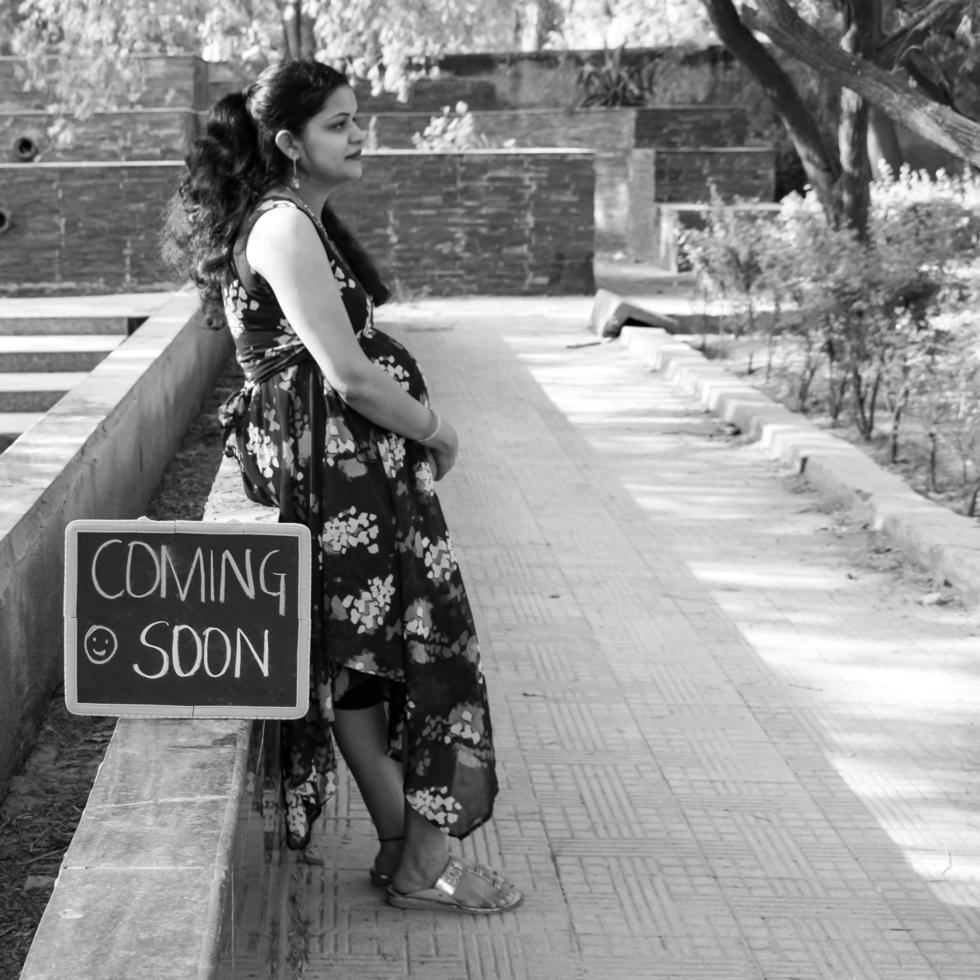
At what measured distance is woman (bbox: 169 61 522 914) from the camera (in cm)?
326

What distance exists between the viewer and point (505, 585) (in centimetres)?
638

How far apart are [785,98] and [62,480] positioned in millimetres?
8880

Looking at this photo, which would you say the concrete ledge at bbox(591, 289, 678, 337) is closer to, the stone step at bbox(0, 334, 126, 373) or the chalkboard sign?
the stone step at bbox(0, 334, 126, 373)

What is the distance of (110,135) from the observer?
791 inches

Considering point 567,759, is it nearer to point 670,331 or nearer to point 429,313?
point 670,331

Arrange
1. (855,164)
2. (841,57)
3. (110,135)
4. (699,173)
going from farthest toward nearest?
(699,173)
(110,135)
(855,164)
(841,57)

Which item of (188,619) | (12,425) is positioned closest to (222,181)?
(188,619)

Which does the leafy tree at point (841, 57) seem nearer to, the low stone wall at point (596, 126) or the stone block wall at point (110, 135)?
the low stone wall at point (596, 126)

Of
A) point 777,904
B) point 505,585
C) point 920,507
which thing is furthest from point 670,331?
point 777,904

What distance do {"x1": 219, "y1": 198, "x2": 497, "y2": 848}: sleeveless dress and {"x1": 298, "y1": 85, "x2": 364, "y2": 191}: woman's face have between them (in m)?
0.11

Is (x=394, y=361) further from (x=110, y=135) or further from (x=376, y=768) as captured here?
(x=110, y=135)

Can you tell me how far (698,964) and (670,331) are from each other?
35.3 ft

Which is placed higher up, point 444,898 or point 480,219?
point 480,219

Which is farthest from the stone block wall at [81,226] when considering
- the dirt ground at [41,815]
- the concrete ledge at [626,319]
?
the dirt ground at [41,815]
